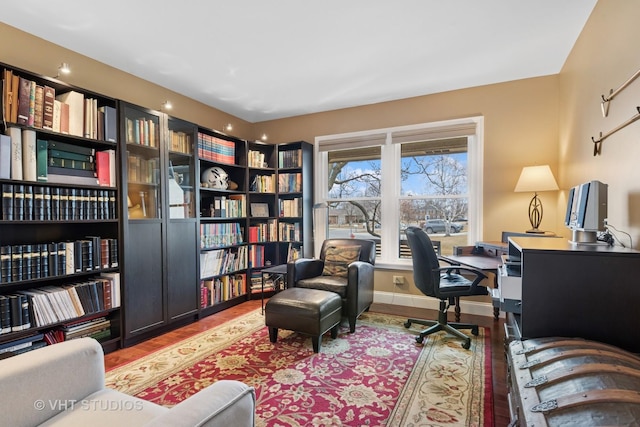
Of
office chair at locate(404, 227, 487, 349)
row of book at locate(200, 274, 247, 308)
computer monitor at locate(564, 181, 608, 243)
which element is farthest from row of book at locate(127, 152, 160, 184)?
computer monitor at locate(564, 181, 608, 243)

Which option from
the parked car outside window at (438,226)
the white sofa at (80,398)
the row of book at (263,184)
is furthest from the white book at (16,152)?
the parked car outside window at (438,226)

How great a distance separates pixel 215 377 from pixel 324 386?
77 centimetres

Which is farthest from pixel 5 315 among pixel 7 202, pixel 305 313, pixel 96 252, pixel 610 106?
pixel 610 106

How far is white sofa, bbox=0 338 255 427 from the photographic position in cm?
86

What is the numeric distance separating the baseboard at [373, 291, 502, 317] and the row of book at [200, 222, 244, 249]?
1937 millimetres

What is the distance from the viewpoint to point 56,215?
2234 mm

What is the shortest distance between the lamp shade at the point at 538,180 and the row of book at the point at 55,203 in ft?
12.1

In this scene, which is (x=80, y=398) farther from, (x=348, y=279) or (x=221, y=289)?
(x=221, y=289)

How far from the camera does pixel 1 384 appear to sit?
97cm

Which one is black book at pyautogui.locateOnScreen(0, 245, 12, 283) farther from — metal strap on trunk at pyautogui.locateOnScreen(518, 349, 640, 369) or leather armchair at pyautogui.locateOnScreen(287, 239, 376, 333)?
metal strap on trunk at pyautogui.locateOnScreen(518, 349, 640, 369)

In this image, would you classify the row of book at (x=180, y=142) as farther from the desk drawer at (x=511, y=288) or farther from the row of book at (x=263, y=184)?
the desk drawer at (x=511, y=288)

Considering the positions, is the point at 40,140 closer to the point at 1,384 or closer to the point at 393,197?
the point at 1,384

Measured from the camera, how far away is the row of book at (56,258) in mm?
2020

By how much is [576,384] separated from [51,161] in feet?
10.6
